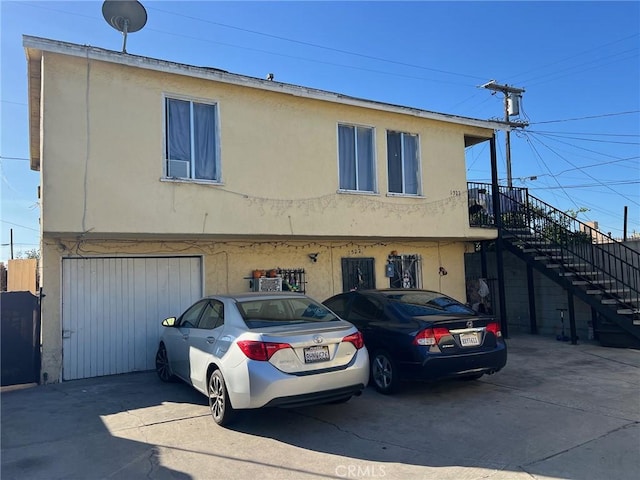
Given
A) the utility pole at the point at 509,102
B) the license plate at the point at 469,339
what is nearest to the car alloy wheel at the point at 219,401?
the license plate at the point at 469,339

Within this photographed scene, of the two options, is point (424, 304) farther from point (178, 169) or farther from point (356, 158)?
point (178, 169)

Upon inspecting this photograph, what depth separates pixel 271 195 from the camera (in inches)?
372

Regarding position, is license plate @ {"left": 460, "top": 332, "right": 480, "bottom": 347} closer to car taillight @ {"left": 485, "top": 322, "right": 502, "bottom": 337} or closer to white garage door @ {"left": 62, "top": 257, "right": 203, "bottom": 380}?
car taillight @ {"left": 485, "top": 322, "right": 502, "bottom": 337}

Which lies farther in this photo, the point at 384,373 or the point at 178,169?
the point at 178,169

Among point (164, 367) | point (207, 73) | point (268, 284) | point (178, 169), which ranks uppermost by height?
point (207, 73)

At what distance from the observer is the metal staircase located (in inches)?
425

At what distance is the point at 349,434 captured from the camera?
539cm

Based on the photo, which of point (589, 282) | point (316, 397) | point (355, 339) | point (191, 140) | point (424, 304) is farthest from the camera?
point (589, 282)

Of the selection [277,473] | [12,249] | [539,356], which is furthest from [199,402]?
[12,249]

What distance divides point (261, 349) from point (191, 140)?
5.02m

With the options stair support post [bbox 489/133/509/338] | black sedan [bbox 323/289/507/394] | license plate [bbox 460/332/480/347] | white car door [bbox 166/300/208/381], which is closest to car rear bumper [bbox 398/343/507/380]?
black sedan [bbox 323/289/507/394]

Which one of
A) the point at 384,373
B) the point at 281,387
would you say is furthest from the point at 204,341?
the point at 384,373

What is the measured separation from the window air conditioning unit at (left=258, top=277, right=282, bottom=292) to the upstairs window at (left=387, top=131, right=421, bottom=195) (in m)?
3.40

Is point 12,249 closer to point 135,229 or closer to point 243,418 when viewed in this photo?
point 135,229
